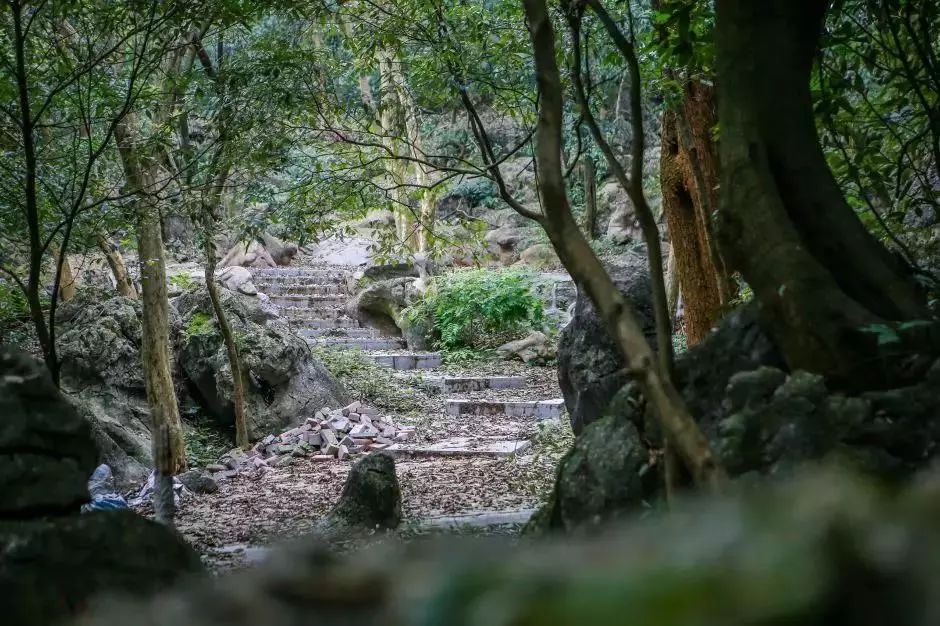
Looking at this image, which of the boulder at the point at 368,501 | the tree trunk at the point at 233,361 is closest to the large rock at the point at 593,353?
the boulder at the point at 368,501

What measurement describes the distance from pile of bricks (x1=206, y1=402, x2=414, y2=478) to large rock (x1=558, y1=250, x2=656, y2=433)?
2968 millimetres

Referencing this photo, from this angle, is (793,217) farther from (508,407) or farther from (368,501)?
(508,407)

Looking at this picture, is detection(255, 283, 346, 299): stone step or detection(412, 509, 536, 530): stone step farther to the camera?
detection(255, 283, 346, 299): stone step

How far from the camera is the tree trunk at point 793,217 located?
9.44 ft

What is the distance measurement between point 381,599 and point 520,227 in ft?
83.3

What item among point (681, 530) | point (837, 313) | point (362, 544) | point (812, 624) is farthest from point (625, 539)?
point (362, 544)

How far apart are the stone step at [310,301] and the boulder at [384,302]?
830mm

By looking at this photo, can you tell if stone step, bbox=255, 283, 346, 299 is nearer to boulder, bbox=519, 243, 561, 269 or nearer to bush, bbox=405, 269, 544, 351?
bush, bbox=405, 269, 544, 351

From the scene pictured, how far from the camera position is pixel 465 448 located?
934 cm

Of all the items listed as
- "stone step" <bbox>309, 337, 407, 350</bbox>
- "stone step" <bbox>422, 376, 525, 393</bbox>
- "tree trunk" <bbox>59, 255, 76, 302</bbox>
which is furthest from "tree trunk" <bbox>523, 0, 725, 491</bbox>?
"stone step" <bbox>309, 337, 407, 350</bbox>

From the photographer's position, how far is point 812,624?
2.42ft

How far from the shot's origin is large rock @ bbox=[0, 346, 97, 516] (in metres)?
2.84

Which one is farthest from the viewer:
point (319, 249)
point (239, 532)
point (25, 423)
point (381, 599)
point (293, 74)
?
point (319, 249)

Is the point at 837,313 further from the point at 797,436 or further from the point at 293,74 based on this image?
the point at 293,74
